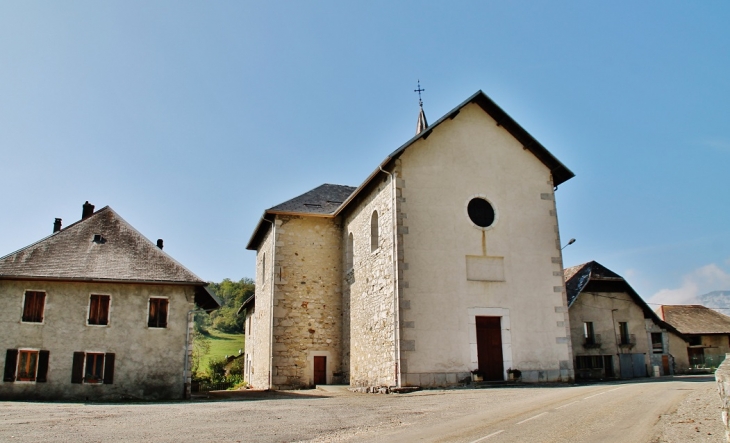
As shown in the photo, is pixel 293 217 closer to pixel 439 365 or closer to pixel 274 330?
pixel 274 330

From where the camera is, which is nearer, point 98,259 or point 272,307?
Result: point 98,259

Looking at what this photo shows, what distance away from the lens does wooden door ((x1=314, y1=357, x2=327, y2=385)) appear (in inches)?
861

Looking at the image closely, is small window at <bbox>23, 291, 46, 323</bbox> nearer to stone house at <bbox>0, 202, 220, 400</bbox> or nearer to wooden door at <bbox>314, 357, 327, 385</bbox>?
stone house at <bbox>0, 202, 220, 400</bbox>

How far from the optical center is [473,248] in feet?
58.2

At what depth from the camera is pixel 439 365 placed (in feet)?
53.7

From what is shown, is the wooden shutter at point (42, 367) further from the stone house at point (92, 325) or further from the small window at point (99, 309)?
the small window at point (99, 309)

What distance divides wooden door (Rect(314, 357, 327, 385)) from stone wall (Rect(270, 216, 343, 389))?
139 millimetres

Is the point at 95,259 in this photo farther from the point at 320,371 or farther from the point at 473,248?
the point at 473,248

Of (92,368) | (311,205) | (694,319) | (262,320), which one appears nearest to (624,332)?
(694,319)

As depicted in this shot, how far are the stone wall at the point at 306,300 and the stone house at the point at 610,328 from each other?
9.90 meters

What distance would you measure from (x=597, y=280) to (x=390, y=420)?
61.2 feet

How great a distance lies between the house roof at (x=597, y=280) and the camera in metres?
25.2

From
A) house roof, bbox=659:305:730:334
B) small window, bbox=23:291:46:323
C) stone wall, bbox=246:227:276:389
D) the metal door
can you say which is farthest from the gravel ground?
house roof, bbox=659:305:730:334

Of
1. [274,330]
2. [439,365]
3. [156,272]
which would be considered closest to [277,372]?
[274,330]
